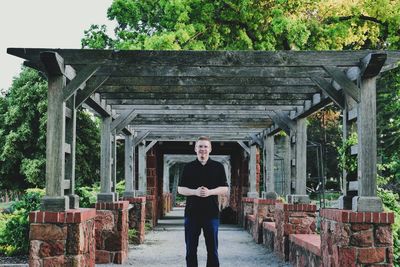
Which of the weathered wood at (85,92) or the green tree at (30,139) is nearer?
the weathered wood at (85,92)

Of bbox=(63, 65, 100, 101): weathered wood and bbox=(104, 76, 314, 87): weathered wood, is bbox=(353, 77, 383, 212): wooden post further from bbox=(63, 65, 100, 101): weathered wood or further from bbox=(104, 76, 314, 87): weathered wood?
bbox=(63, 65, 100, 101): weathered wood

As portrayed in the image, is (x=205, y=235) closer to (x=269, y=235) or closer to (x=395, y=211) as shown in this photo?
(x=395, y=211)

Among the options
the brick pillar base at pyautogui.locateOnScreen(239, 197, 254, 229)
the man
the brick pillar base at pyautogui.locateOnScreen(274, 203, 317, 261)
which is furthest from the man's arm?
the brick pillar base at pyautogui.locateOnScreen(239, 197, 254, 229)

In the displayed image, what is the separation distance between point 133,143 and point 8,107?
20.5 meters

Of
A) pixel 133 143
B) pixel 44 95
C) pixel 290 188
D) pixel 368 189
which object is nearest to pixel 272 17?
pixel 133 143

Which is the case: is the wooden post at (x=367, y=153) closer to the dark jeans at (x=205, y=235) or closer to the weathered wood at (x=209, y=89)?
the dark jeans at (x=205, y=235)

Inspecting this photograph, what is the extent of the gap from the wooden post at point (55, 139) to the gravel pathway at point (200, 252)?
11.9 feet

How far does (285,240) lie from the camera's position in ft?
33.7

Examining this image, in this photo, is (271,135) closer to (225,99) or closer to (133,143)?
(133,143)

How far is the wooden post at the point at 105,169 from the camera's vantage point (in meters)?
10.2

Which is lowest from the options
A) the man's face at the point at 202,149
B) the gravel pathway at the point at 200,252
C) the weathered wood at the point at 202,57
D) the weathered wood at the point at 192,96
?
the gravel pathway at the point at 200,252

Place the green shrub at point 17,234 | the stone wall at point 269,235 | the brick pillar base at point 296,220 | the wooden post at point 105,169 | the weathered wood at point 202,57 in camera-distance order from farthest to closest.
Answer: the stone wall at point 269,235
the wooden post at point 105,169
the green shrub at point 17,234
the brick pillar base at point 296,220
the weathered wood at point 202,57

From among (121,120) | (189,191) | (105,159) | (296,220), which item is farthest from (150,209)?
(189,191)

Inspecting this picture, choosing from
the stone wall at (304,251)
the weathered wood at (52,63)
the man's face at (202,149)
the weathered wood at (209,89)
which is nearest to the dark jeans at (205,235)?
the man's face at (202,149)
